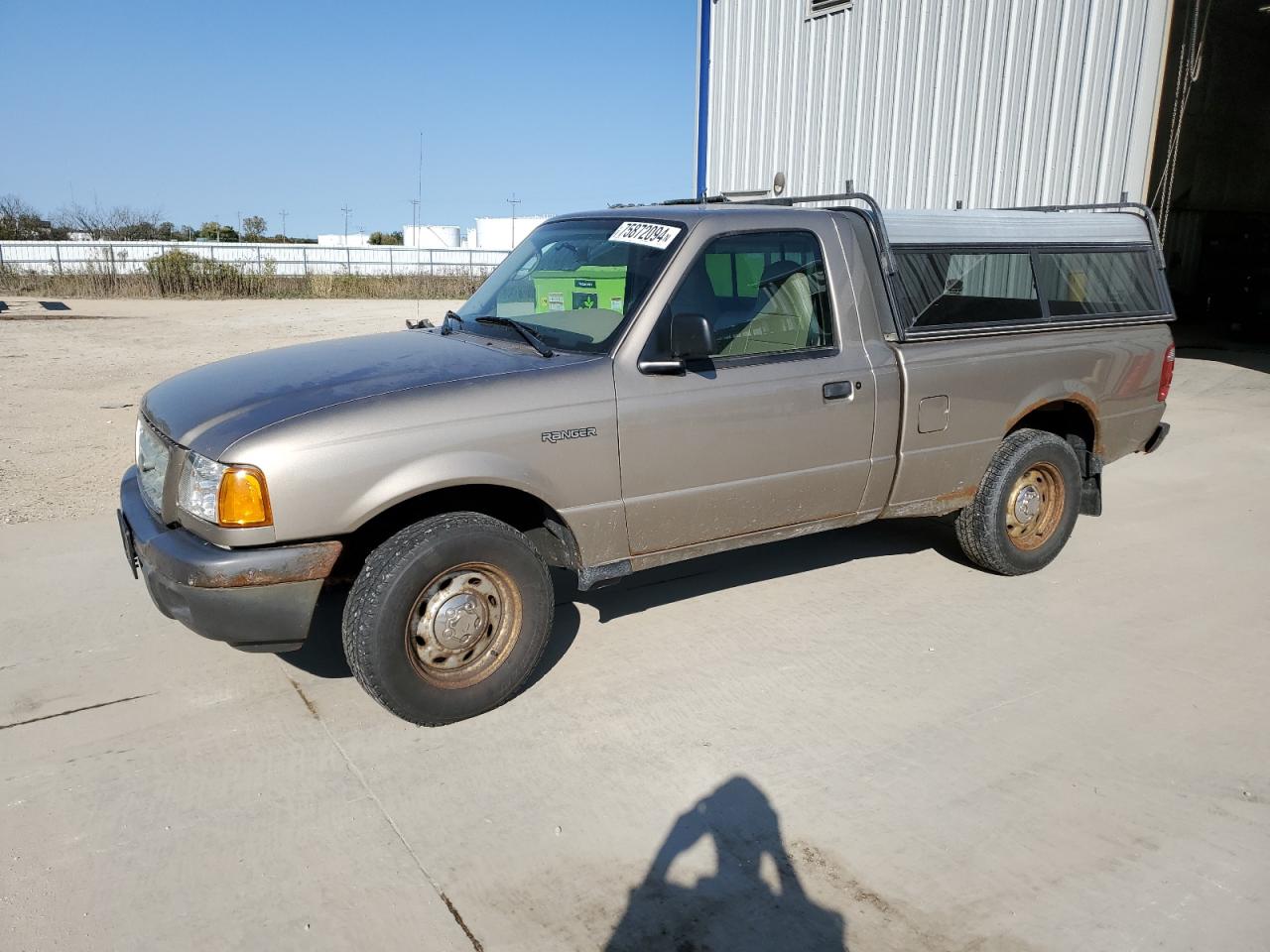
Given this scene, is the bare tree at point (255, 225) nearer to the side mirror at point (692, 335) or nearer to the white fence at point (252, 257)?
the white fence at point (252, 257)

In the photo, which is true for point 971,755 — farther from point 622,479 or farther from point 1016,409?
point 1016,409

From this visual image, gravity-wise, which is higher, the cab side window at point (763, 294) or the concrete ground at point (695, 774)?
the cab side window at point (763, 294)

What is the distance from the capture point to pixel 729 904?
2742 mm

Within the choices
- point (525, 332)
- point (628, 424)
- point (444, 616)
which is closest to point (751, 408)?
point (628, 424)

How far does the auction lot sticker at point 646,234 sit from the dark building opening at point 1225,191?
50.6 feet

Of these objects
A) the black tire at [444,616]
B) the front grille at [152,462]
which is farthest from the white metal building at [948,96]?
the front grille at [152,462]

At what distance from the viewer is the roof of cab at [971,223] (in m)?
4.40

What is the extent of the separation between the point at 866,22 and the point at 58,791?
11.8 m

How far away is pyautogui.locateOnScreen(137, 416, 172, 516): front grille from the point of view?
362cm

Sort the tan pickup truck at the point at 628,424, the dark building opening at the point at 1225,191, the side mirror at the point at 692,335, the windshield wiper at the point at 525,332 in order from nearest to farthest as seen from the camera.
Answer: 1. the tan pickup truck at the point at 628,424
2. the side mirror at the point at 692,335
3. the windshield wiper at the point at 525,332
4. the dark building opening at the point at 1225,191

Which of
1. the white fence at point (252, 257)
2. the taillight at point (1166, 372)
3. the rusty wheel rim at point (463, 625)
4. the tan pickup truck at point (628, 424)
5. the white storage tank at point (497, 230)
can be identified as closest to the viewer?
the tan pickup truck at point (628, 424)

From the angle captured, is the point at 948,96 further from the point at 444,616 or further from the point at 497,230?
the point at 497,230

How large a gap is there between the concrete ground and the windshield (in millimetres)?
1448

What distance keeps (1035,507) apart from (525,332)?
3084mm
